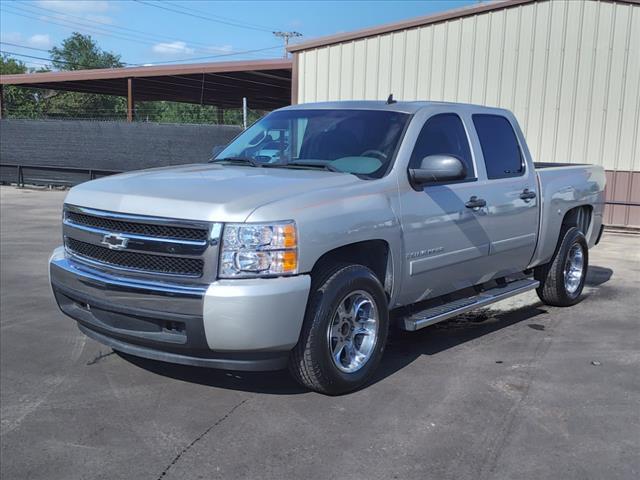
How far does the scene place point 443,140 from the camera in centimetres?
534

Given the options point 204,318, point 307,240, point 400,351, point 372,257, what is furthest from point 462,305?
point 204,318

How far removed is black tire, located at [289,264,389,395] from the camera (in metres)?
4.05

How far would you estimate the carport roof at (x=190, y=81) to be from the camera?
19.9 m

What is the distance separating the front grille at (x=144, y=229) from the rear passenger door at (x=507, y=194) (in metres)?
2.64

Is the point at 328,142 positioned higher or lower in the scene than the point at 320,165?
higher

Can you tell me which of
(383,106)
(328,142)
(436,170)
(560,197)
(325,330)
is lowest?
(325,330)

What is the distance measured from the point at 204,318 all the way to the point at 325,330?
2.55 ft

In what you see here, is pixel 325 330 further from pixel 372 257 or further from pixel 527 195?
pixel 527 195

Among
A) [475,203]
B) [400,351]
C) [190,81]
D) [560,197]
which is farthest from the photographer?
[190,81]

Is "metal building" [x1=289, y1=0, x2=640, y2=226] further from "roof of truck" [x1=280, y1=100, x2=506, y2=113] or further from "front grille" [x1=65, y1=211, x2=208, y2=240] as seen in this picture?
"front grille" [x1=65, y1=211, x2=208, y2=240]

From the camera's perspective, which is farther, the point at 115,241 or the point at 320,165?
the point at 320,165

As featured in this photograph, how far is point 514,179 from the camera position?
5.91 m

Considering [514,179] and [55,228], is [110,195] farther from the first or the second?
[55,228]

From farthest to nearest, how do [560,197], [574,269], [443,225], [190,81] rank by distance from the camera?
[190,81]
[574,269]
[560,197]
[443,225]
